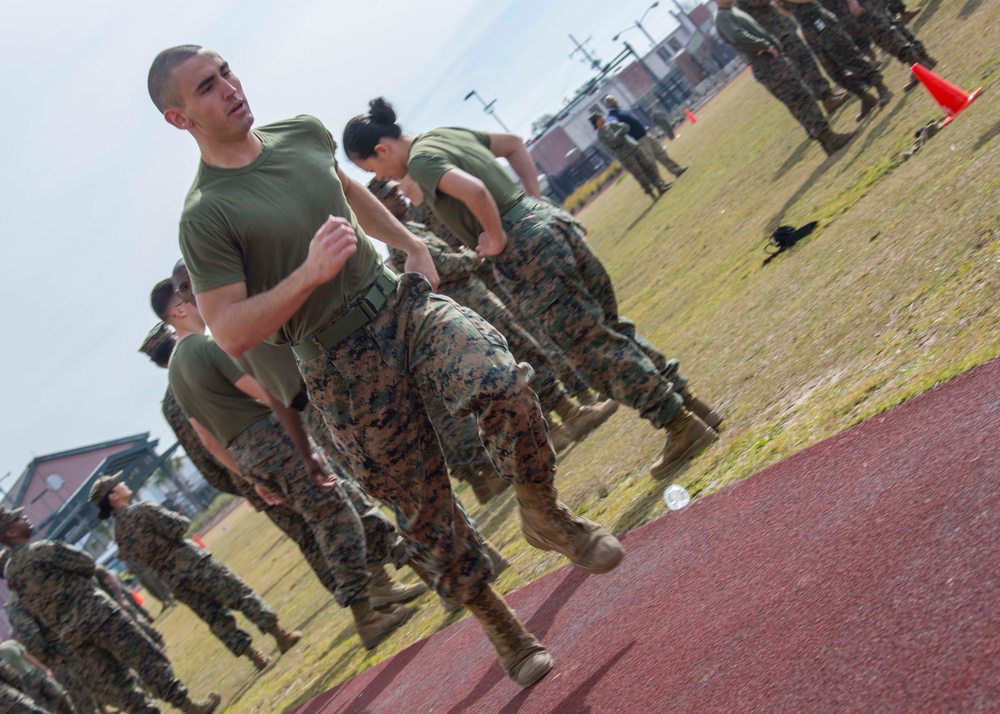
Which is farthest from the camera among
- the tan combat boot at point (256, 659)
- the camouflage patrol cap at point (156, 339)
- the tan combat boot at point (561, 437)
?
the tan combat boot at point (256, 659)

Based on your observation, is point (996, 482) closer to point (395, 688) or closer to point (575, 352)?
point (575, 352)

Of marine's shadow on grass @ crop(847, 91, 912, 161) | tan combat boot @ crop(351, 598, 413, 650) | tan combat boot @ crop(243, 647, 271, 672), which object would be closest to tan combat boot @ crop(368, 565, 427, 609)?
tan combat boot @ crop(351, 598, 413, 650)

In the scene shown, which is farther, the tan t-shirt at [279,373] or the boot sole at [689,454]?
the tan t-shirt at [279,373]

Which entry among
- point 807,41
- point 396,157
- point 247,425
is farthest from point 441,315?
point 807,41

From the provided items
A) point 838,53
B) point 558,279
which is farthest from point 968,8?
point 558,279

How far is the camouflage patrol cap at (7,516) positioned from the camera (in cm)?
855

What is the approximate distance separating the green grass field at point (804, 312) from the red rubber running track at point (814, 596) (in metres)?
0.39

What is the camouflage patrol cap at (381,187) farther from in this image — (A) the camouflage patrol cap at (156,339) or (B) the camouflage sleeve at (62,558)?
(B) the camouflage sleeve at (62,558)

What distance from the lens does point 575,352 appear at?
5.04 meters

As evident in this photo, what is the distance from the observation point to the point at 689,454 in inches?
197

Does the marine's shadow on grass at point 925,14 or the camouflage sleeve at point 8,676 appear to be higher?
the camouflage sleeve at point 8,676

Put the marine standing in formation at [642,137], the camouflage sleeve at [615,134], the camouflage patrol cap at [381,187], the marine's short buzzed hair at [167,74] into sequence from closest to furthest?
the marine's short buzzed hair at [167,74] → the camouflage patrol cap at [381,187] → the camouflage sleeve at [615,134] → the marine standing in formation at [642,137]

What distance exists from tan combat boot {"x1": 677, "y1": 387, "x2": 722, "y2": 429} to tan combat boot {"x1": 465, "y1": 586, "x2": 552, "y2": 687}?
180cm

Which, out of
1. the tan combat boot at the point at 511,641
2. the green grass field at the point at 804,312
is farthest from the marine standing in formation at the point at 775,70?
the tan combat boot at the point at 511,641
